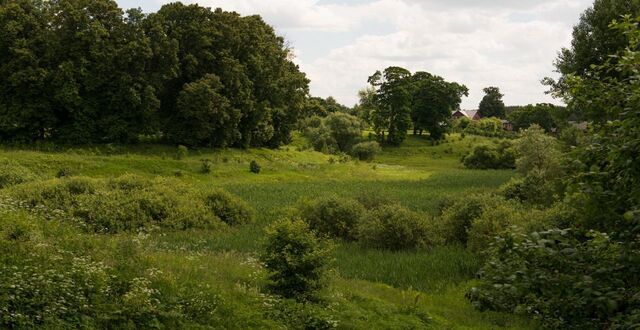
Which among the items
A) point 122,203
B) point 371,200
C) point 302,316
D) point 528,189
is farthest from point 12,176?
point 528,189

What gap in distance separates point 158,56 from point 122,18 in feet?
14.1

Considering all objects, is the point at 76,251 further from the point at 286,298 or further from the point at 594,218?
the point at 594,218

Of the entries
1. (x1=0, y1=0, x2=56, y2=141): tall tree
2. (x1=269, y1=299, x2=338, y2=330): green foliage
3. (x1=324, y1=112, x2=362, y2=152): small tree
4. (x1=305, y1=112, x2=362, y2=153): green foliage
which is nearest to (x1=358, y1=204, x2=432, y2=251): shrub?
(x1=269, y1=299, x2=338, y2=330): green foliage

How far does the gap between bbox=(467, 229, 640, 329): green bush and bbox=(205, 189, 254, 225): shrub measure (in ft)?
70.8

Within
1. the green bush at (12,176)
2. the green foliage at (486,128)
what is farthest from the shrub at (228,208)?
the green foliage at (486,128)

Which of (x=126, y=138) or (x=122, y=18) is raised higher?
(x=122, y=18)

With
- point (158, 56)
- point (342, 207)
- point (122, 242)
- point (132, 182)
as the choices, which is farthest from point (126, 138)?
point (122, 242)

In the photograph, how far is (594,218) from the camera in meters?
4.85

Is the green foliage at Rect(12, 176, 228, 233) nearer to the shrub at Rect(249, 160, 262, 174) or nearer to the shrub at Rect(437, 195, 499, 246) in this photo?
the shrub at Rect(437, 195, 499, 246)

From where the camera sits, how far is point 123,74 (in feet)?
149

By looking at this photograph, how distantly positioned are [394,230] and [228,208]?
8.87 metres

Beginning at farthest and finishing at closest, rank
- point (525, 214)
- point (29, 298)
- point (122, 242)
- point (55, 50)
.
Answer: point (55, 50), point (525, 214), point (122, 242), point (29, 298)

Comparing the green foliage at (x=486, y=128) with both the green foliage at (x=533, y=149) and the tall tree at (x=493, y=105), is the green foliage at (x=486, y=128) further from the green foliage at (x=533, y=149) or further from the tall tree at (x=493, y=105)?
the green foliage at (x=533, y=149)

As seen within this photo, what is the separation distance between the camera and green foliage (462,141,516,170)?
7012 centimetres
